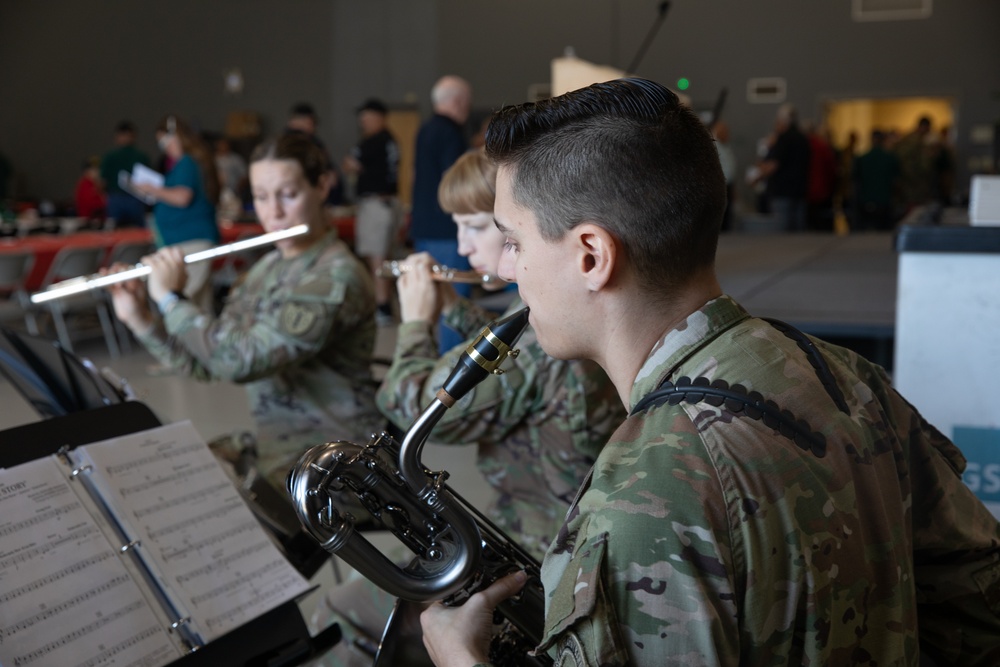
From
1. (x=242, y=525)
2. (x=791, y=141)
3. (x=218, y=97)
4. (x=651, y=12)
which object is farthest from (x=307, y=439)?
(x=218, y=97)

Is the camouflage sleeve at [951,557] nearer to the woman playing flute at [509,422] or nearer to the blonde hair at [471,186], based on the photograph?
the woman playing flute at [509,422]

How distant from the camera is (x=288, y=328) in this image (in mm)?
2352

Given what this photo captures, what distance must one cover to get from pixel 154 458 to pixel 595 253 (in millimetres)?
887

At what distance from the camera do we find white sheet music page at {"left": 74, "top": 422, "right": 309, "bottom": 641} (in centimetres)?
142

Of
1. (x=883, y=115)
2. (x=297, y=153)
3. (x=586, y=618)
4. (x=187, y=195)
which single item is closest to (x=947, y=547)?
(x=586, y=618)

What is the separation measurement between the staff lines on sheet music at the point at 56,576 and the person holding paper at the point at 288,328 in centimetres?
102

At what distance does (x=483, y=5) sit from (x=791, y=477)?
41.0ft

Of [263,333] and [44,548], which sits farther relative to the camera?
[263,333]

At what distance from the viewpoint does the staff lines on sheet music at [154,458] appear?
1462 millimetres

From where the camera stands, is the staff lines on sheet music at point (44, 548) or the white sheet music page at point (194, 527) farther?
the white sheet music page at point (194, 527)

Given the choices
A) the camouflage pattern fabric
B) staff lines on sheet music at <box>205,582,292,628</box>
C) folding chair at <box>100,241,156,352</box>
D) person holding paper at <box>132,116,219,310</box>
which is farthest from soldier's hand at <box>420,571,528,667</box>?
the camouflage pattern fabric

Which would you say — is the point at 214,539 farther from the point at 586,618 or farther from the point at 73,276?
the point at 73,276

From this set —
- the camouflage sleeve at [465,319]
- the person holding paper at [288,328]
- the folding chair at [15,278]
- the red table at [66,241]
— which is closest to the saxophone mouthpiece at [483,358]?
the camouflage sleeve at [465,319]

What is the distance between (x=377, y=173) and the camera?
286 inches
